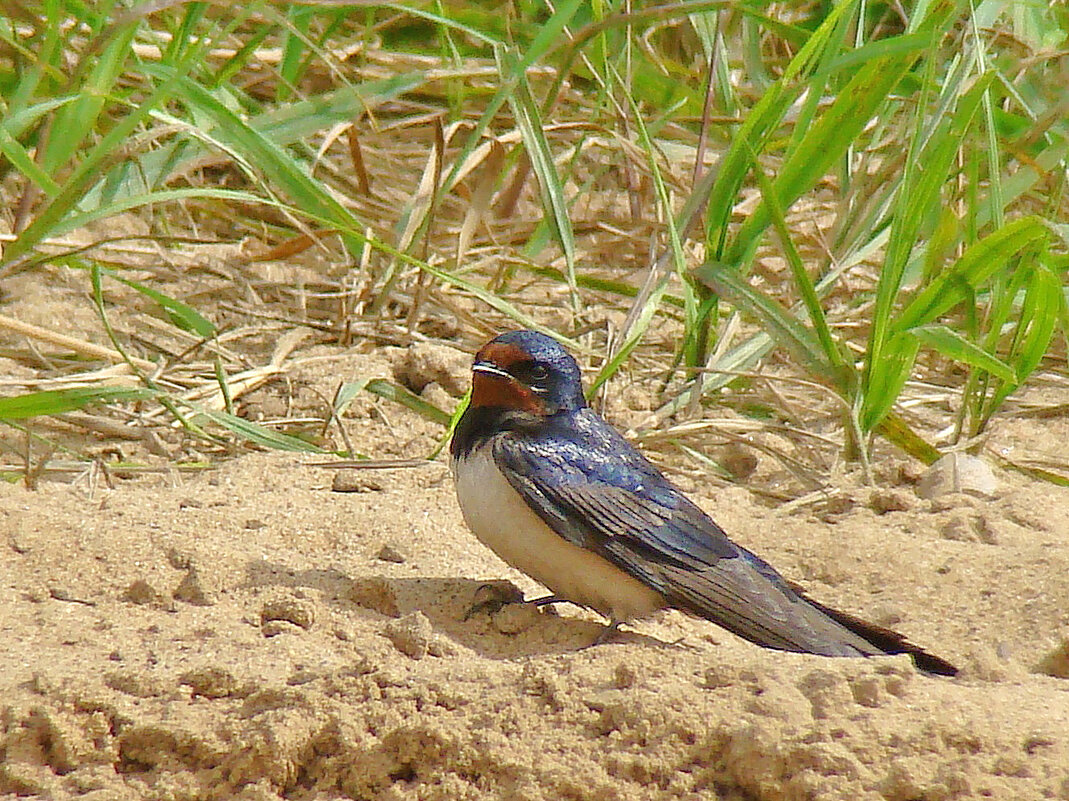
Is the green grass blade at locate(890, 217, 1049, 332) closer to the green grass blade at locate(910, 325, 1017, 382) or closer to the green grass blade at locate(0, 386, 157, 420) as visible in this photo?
the green grass blade at locate(910, 325, 1017, 382)

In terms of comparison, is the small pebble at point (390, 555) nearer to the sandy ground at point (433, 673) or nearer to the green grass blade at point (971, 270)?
the sandy ground at point (433, 673)

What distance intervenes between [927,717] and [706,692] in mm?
268

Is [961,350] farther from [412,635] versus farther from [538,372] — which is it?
[412,635]

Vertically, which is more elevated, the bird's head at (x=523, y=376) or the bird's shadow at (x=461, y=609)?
the bird's head at (x=523, y=376)

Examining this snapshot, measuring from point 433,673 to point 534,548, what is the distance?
0.44 meters

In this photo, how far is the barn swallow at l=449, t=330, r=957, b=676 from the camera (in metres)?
2.40

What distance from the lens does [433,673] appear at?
2.00 meters

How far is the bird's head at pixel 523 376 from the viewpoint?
256cm

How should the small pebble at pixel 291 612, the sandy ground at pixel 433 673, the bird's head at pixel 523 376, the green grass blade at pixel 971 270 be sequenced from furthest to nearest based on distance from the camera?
1. the green grass blade at pixel 971 270
2. the bird's head at pixel 523 376
3. the small pebble at pixel 291 612
4. the sandy ground at pixel 433 673

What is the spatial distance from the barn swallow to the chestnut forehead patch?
22mm

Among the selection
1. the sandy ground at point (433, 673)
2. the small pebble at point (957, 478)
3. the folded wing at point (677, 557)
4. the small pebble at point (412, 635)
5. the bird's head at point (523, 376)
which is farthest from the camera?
the small pebble at point (957, 478)

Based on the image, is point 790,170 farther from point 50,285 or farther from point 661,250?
point 50,285

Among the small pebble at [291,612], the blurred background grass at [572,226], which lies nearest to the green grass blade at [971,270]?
the blurred background grass at [572,226]

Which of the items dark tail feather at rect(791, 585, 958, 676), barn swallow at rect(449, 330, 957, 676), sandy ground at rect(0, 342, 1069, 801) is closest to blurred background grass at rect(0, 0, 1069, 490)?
sandy ground at rect(0, 342, 1069, 801)
